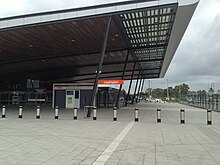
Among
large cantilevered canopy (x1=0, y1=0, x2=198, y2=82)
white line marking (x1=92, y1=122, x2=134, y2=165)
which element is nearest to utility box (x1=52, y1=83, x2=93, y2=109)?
large cantilevered canopy (x1=0, y1=0, x2=198, y2=82)

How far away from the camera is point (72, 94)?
28031 millimetres

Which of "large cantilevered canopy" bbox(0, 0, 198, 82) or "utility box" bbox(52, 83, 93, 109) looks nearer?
"large cantilevered canopy" bbox(0, 0, 198, 82)

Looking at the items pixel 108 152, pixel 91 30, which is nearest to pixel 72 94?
pixel 91 30

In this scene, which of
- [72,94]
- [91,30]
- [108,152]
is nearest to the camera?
[108,152]

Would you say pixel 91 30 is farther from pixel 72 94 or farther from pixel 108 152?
pixel 108 152

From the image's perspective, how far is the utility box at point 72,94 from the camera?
27531 millimetres

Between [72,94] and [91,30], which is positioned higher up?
[91,30]

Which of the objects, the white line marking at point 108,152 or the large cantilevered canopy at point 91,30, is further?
the large cantilevered canopy at point 91,30

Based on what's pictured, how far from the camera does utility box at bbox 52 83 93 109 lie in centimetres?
2753

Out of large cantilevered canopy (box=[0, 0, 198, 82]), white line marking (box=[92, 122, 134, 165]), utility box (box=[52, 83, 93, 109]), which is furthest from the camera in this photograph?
utility box (box=[52, 83, 93, 109])

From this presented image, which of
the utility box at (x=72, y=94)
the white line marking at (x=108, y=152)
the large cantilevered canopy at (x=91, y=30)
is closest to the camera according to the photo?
the white line marking at (x=108, y=152)

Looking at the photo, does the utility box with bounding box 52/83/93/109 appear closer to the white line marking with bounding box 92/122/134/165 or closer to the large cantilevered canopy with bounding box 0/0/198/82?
the large cantilevered canopy with bounding box 0/0/198/82

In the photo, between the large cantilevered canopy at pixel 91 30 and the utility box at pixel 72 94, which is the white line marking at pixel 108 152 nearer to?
the large cantilevered canopy at pixel 91 30

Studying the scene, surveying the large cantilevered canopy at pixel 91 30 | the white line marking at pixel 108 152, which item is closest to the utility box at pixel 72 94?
the large cantilevered canopy at pixel 91 30
